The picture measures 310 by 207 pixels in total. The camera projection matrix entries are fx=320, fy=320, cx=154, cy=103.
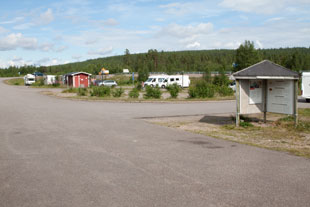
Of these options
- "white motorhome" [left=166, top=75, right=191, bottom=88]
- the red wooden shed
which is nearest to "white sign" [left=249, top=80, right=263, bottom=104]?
"white motorhome" [left=166, top=75, right=191, bottom=88]

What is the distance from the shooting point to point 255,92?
1165 centimetres

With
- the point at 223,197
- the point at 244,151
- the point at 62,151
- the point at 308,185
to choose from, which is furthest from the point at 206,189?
the point at 62,151

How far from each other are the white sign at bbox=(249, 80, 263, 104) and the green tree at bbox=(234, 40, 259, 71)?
213 feet

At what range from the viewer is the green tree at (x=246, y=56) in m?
75.0

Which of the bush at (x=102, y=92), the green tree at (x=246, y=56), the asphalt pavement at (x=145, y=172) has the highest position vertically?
the green tree at (x=246, y=56)

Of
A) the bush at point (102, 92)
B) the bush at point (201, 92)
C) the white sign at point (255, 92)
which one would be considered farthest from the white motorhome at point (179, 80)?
the white sign at point (255, 92)

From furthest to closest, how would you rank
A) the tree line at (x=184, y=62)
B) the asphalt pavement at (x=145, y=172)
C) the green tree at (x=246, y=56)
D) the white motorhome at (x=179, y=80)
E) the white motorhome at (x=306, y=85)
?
the tree line at (x=184, y=62), the green tree at (x=246, y=56), the white motorhome at (x=179, y=80), the white motorhome at (x=306, y=85), the asphalt pavement at (x=145, y=172)

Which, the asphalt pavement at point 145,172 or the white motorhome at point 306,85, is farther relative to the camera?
the white motorhome at point 306,85

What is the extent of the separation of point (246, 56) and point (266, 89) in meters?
66.8

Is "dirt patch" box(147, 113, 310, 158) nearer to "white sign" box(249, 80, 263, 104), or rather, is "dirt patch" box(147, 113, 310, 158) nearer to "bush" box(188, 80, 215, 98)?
"white sign" box(249, 80, 263, 104)

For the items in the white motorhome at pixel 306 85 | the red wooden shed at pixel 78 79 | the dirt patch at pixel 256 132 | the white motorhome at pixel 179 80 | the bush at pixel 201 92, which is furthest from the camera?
the red wooden shed at pixel 78 79

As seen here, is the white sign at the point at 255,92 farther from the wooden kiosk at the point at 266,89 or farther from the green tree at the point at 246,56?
the green tree at the point at 246,56

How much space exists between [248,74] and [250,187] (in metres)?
6.50

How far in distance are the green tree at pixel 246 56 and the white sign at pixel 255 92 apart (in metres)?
65.0
